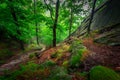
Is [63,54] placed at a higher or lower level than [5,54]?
higher

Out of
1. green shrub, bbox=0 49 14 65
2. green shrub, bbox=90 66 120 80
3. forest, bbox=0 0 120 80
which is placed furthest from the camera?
green shrub, bbox=0 49 14 65

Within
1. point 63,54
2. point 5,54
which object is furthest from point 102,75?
point 5,54

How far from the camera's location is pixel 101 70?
17.9ft

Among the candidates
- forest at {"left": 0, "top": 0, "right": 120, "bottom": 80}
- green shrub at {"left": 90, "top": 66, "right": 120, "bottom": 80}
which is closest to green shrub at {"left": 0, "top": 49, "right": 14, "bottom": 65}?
forest at {"left": 0, "top": 0, "right": 120, "bottom": 80}

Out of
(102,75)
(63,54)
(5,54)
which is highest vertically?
(63,54)

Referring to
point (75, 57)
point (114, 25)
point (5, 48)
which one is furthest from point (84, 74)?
point (5, 48)

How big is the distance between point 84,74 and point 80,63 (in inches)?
45.6

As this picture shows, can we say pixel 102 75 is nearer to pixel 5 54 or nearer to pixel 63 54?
pixel 63 54

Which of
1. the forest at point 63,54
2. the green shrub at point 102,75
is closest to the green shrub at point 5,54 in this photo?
the forest at point 63,54

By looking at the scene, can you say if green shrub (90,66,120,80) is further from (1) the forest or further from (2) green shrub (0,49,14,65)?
(2) green shrub (0,49,14,65)

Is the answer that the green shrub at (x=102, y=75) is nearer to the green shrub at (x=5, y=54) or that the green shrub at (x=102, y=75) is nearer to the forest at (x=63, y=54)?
the forest at (x=63, y=54)

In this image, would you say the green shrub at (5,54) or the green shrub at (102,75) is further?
the green shrub at (5,54)

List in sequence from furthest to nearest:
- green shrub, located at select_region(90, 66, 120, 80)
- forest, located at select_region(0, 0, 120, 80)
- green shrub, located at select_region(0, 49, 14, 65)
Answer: green shrub, located at select_region(0, 49, 14, 65) → forest, located at select_region(0, 0, 120, 80) → green shrub, located at select_region(90, 66, 120, 80)

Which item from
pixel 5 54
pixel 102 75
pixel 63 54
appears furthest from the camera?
pixel 5 54
